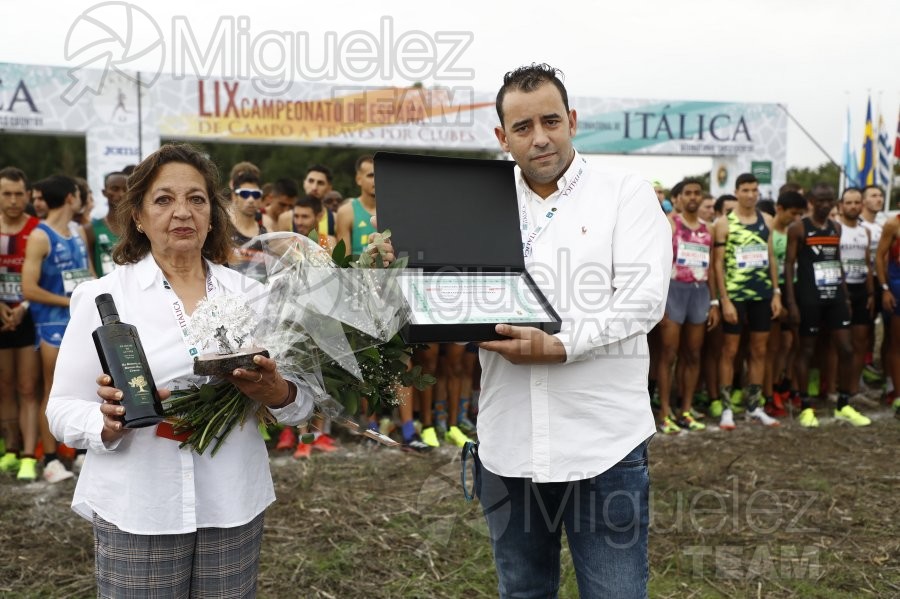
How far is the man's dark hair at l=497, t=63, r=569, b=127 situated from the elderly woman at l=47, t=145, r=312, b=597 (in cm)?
95

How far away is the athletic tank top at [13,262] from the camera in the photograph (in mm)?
5434

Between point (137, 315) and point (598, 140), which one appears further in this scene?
point (598, 140)

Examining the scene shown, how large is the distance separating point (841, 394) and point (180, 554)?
6.98 meters

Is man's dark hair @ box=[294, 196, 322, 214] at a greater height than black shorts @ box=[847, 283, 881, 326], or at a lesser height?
greater

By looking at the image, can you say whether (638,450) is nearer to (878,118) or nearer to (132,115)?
(132,115)

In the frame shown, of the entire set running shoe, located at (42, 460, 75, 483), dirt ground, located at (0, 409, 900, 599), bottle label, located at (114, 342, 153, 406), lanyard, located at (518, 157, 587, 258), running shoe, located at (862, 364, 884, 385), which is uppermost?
lanyard, located at (518, 157, 587, 258)

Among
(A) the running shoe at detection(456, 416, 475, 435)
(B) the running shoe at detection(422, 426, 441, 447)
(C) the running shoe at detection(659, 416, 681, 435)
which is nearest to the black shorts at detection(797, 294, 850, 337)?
(C) the running shoe at detection(659, 416, 681, 435)

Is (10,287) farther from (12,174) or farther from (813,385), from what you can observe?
(813,385)

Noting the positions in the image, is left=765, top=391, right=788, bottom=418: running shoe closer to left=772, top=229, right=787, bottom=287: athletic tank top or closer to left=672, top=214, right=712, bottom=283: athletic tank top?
left=772, top=229, right=787, bottom=287: athletic tank top

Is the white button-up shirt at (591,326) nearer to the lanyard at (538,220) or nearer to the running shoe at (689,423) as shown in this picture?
the lanyard at (538,220)

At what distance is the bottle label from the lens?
1886 millimetres

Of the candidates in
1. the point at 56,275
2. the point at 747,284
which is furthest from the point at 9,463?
the point at 747,284

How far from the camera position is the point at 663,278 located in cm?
212

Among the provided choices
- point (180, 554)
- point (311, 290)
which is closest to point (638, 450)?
point (311, 290)
